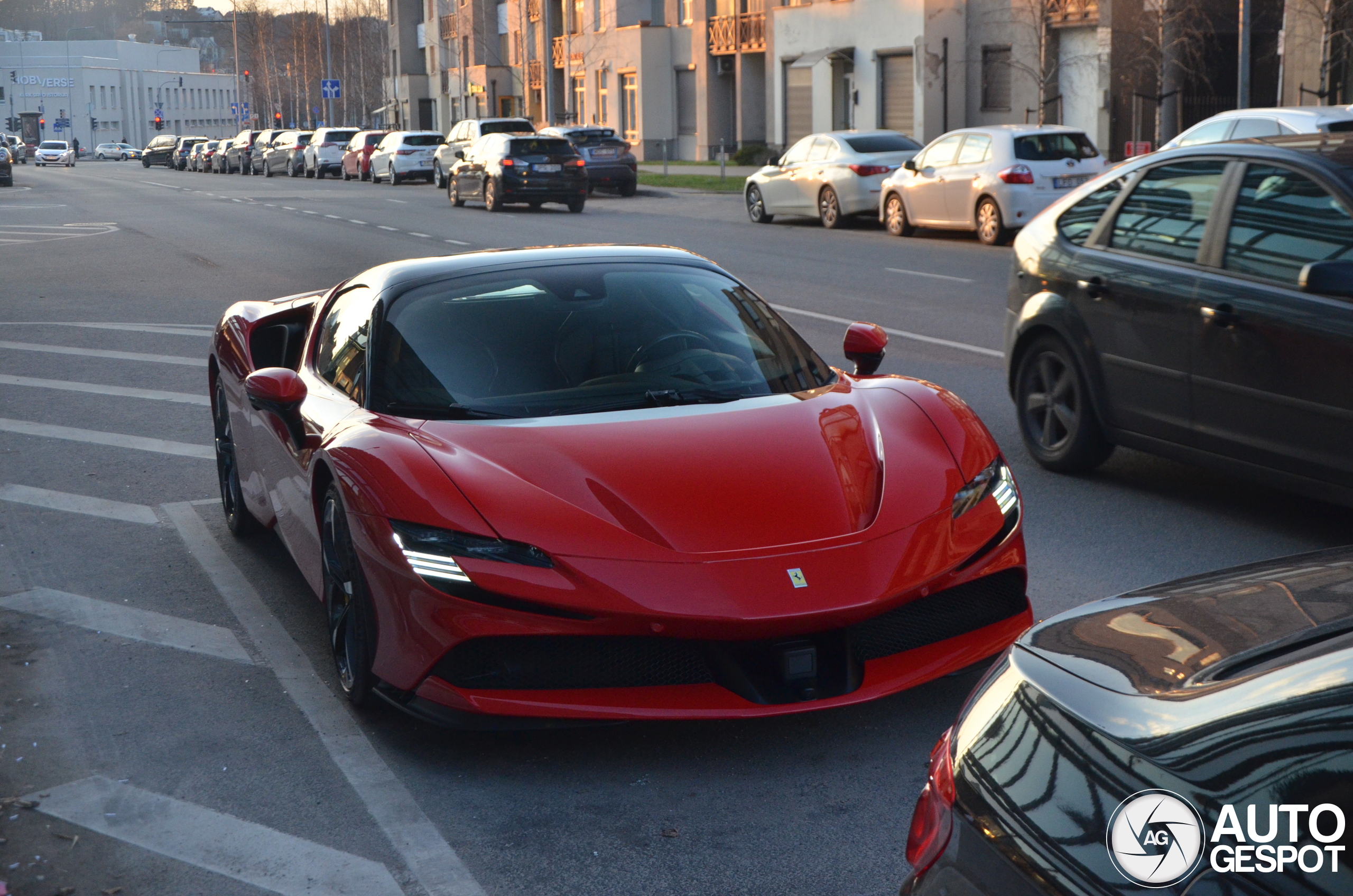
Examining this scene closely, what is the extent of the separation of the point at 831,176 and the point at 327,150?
33002mm

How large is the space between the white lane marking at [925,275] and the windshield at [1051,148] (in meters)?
4.44

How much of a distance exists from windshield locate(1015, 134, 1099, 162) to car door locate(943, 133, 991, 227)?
43 centimetres

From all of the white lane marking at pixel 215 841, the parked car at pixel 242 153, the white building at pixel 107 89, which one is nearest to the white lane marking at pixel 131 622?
the white lane marking at pixel 215 841

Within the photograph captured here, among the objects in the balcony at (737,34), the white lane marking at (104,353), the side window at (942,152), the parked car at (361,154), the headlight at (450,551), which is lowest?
the white lane marking at (104,353)

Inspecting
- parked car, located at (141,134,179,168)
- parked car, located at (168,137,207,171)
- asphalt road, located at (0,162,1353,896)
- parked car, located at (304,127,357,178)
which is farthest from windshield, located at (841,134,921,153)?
parked car, located at (141,134,179,168)

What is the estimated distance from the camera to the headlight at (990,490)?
434cm

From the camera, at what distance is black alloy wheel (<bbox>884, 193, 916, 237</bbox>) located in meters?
22.7

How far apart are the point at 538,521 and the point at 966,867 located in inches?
87.9

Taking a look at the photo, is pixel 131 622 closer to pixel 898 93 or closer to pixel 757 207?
pixel 757 207

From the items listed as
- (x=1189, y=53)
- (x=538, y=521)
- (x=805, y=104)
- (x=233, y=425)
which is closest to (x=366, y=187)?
(x=805, y=104)

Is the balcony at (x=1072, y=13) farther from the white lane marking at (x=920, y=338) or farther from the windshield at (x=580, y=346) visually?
the windshield at (x=580, y=346)

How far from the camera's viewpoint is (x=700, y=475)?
4227 mm

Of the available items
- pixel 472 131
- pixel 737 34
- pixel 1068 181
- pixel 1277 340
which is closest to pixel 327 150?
pixel 737 34

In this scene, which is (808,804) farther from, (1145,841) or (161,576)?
(161,576)
